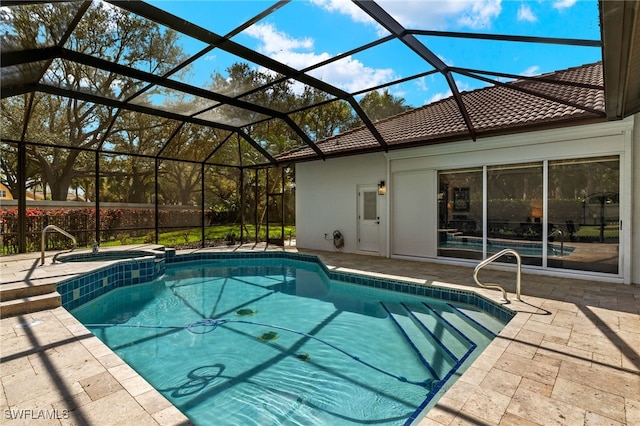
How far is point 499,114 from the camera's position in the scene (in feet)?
24.4

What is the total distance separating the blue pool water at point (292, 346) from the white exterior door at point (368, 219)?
9.83 ft

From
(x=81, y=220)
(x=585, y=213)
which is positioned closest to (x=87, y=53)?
(x=81, y=220)

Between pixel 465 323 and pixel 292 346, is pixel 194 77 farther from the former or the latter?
pixel 465 323

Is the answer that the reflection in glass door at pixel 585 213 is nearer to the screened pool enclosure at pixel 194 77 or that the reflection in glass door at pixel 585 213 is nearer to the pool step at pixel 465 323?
the screened pool enclosure at pixel 194 77

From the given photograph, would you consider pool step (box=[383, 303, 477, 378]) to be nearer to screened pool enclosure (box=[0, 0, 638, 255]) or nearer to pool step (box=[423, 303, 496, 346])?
pool step (box=[423, 303, 496, 346])

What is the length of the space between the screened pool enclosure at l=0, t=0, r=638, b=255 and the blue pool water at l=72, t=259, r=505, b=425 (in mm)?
3854

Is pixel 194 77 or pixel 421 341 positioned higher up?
pixel 194 77

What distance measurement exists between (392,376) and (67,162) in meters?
14.3

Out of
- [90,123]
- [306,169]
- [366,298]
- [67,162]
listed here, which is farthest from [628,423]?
[67,162]

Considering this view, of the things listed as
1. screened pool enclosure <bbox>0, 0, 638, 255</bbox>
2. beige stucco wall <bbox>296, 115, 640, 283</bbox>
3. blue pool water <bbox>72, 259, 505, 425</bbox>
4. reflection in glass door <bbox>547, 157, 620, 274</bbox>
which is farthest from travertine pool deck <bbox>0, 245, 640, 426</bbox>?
screened pool enclosure <bbox>0, 0, 638, 255</bbox>

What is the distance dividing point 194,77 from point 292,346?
561cm

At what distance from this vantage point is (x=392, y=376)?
350 cm

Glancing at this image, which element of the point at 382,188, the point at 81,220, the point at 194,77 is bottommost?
the point at 81,220

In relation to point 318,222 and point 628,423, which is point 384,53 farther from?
point 318,222
